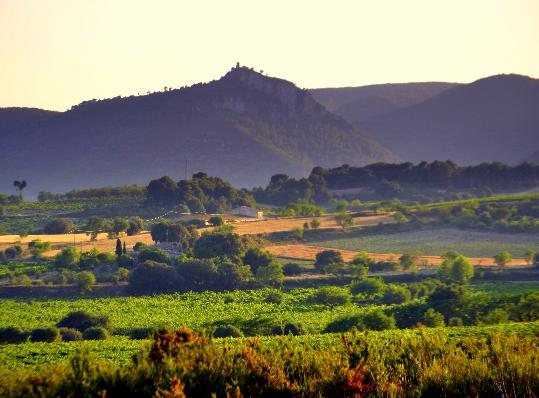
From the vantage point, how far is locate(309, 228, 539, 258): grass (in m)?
88.6

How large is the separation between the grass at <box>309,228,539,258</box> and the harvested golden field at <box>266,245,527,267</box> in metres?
2.83

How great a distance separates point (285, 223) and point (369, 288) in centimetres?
4614

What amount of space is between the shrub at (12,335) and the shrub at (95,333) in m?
3.36

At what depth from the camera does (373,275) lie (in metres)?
74.2

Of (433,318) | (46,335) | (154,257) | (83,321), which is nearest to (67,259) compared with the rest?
(154,257)

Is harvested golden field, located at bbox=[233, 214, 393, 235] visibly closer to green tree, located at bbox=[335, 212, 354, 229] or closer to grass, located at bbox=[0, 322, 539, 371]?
green tree, located at bbox=[335, 212, 354, 229]

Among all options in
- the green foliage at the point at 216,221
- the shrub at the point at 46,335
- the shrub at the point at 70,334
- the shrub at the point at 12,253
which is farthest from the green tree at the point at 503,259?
the shrub at the point at 12,253

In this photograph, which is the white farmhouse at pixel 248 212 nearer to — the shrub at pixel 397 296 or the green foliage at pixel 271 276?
the green foliage at pixel 271 276

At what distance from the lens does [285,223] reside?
109m

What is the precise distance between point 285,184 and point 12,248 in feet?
254

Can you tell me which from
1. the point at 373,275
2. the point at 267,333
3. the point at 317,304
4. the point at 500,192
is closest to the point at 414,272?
the point at 373,275

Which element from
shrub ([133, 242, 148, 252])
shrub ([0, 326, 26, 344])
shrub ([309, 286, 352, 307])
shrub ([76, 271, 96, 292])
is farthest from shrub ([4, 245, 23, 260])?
shrub ([0, 326, 26, 344])

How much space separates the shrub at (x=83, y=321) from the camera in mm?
46562

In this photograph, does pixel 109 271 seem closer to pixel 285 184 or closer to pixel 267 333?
pixel 267 333
